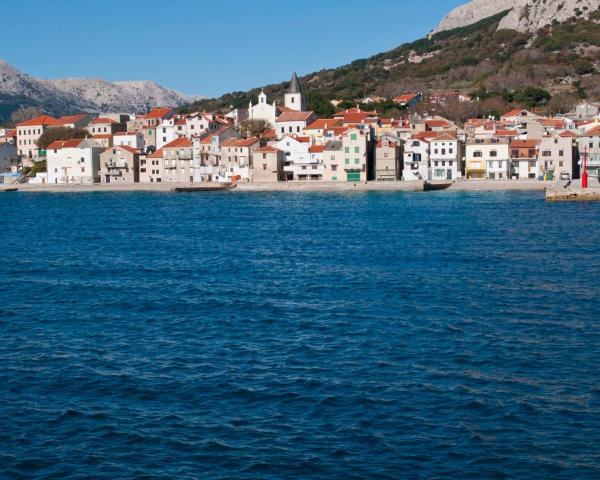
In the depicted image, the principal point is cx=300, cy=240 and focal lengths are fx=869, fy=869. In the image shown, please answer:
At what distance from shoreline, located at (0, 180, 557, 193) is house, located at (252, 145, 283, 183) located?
1.40 m

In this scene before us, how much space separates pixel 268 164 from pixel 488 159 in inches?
715

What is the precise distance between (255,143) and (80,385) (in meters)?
64.1

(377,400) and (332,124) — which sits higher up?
(332,124)

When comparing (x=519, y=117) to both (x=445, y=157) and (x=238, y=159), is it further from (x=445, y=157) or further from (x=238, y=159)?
(x=238, y=159)

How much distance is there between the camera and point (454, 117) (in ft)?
306

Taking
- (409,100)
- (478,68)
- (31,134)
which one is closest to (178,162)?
(31,134)

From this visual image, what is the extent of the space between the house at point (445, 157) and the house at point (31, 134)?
48363 mm

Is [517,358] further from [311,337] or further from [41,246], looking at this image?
[41,246]

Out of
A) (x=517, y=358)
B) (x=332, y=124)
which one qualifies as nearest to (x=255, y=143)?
(x=332, y=124)

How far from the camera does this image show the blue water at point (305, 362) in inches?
427

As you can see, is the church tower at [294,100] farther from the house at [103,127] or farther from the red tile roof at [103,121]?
the red tile roof at [103,121]

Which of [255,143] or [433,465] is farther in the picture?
[255,143]

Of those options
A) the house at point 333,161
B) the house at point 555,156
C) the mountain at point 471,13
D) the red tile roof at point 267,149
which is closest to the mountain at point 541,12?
the mountain at point 471,13

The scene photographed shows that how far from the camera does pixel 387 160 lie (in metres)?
71.5
